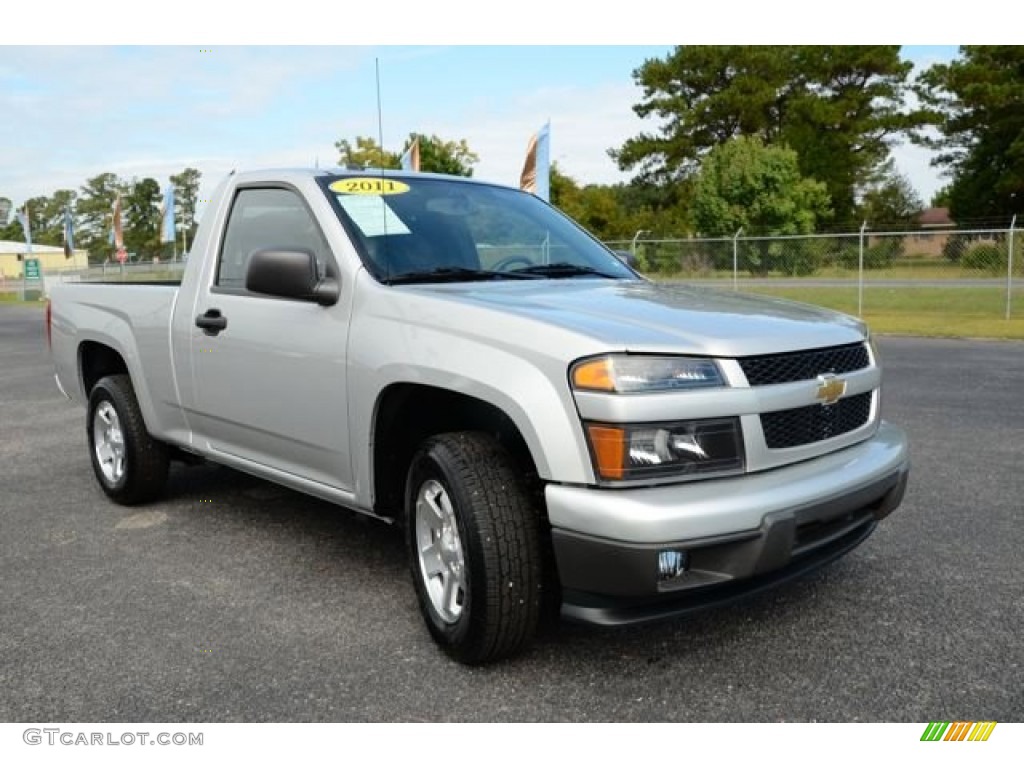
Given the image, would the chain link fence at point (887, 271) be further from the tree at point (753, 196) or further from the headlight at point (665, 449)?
the tree at point (753, 196)

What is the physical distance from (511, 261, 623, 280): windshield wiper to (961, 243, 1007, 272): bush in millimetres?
18042

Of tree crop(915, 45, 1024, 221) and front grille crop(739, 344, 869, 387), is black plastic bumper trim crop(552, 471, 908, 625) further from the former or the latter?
tree crop(915, 45, 1024, 221)

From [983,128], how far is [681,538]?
165 ft

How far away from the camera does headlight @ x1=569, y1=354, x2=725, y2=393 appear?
271 centimetres

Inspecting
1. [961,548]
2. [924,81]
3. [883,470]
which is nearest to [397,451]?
[883,470]

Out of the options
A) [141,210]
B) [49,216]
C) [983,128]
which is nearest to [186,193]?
[141,210]

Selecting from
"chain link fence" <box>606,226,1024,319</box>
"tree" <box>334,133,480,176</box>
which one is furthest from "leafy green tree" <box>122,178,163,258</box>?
"chain link fence" <box>606,226,1024,319</box>

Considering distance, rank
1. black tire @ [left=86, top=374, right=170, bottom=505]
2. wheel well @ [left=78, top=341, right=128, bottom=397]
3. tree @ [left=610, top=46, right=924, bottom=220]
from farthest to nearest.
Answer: tree @ [left=610, top=46, right=924, bottom=220]
wheel well @ [left=78, top=341, right=128, bottom=397]
black tire @ [left=86, top=374, right=170, bottom=505]

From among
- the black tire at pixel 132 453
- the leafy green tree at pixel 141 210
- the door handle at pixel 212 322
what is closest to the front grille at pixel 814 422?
the door handle at pixel 212 322

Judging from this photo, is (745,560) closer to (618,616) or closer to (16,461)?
(618,616)

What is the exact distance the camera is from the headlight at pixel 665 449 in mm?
2697

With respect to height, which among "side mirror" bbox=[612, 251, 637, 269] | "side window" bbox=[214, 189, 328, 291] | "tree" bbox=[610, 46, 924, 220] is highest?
"tree" bbox=[610, 46, 924, 220]

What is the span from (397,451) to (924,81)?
5255cm

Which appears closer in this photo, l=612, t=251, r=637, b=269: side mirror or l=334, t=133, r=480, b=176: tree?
l=612, t=251, r=637, b=269: side mirror
